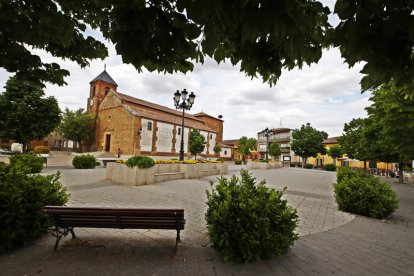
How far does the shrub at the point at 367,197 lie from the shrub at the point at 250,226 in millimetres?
4479

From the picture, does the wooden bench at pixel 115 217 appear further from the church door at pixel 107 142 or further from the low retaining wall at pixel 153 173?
the church door at pixel 107 142

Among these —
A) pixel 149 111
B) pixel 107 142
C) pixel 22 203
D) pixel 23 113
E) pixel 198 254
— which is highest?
pixel 149 111

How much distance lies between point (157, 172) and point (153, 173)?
104 centimetres

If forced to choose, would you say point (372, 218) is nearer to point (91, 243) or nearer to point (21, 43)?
point (91, 243)

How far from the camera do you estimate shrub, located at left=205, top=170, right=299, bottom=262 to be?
3.45m

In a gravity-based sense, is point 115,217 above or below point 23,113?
below

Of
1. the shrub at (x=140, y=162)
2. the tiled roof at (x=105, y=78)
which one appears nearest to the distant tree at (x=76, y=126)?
the tiled roof at (x=105, y=78)

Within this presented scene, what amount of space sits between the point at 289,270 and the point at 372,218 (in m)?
4.93

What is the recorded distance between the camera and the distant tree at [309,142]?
144 ft

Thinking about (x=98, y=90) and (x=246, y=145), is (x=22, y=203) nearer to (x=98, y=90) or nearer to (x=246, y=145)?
(x=98, y=90)

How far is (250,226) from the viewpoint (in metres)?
3.52

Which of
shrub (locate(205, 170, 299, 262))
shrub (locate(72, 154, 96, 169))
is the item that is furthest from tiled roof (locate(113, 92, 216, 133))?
shrub (locate(205, 170, 299, 262))

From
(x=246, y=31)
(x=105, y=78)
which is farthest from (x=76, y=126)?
(x=246, y=31)

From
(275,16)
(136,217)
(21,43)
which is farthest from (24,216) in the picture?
(275,16)
